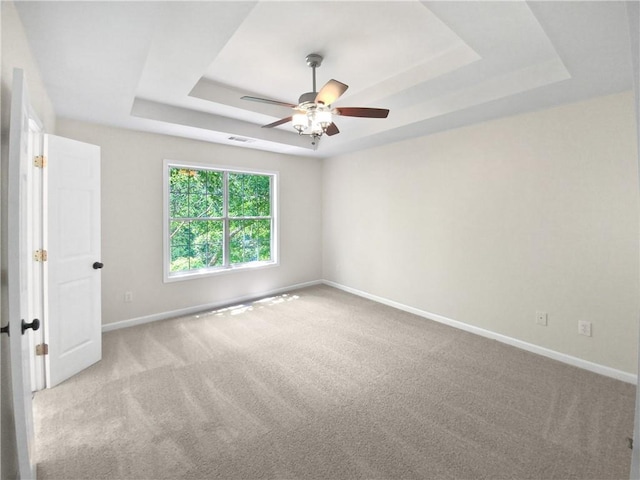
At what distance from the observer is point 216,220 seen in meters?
4.66

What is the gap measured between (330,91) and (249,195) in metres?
3.09

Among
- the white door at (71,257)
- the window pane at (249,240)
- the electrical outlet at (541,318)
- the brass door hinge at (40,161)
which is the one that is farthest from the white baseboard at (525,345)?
the brass door hinge at (40,161)

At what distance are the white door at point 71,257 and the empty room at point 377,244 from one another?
0.8 inches

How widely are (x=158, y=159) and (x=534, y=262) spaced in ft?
15.1

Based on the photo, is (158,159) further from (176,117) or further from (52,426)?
(52,426)

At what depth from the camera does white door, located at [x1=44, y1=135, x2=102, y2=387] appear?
8.18 ft

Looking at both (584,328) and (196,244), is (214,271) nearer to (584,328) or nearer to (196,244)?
(196,244)

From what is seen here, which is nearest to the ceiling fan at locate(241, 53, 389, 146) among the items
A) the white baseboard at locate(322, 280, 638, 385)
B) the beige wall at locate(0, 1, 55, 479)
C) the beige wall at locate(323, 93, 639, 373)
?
the beige wall at locate(0, 1, 55, 479)

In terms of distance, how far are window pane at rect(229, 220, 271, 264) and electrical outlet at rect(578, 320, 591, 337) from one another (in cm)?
418

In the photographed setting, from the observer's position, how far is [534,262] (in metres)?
3.19

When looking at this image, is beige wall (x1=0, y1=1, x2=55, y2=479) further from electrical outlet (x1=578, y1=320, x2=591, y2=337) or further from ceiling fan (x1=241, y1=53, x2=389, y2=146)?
electrical outlet (x1=578, y1=320, x2=591, y2=337)

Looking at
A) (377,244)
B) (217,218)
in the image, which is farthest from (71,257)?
(377,244)

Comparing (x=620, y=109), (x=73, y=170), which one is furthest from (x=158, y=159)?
(x=620, y=109)

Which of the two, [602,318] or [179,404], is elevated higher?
[602,318]
